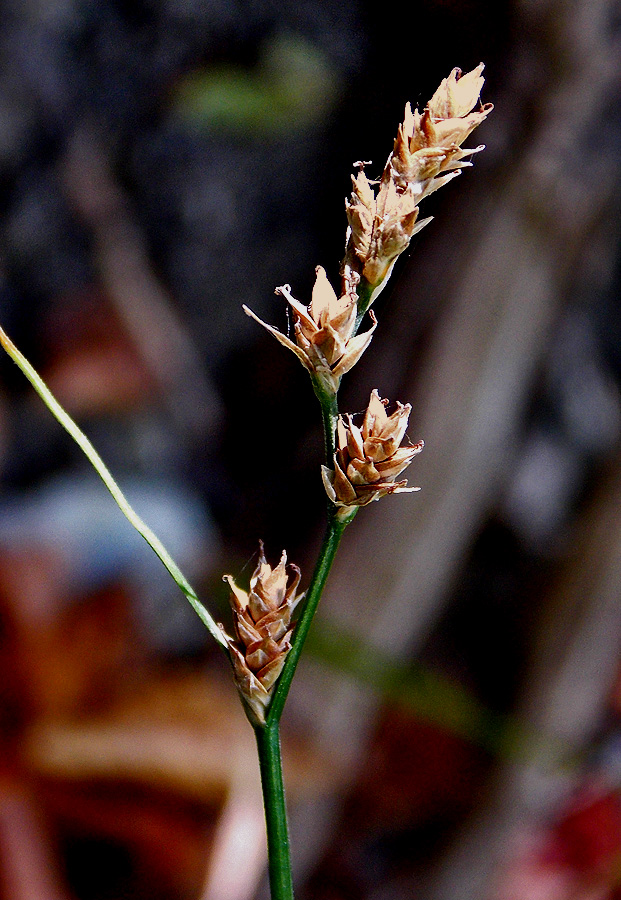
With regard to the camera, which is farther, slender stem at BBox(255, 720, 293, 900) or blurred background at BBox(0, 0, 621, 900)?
blurred background at BBox(0, 0, 621, 900)

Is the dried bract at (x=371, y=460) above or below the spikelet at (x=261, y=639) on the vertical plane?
above

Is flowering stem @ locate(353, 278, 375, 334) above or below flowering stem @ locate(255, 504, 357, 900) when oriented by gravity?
above

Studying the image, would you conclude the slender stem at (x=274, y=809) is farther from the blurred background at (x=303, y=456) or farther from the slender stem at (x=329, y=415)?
the blurred background at (x=303, y=456)

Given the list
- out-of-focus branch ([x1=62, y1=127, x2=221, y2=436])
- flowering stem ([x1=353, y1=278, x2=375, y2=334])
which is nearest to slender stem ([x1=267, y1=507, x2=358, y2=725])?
flowering stem ([x1=353, y1=278, x2=375, y2=334])

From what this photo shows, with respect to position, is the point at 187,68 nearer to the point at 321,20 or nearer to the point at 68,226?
the point at 321,20

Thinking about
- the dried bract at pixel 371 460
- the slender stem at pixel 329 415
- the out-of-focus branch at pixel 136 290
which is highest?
the out-of-focus branch at pixel 136 290

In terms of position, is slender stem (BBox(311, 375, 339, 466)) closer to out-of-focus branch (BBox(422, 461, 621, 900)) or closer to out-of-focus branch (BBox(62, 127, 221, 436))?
out-of-focus branch (BBox(422, 461, 621, 900))

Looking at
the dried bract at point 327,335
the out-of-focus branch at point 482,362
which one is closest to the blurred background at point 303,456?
the out-of-focus branch at point 482,362

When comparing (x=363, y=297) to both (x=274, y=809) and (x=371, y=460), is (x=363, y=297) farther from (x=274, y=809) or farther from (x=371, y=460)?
(x=274, y=809)
